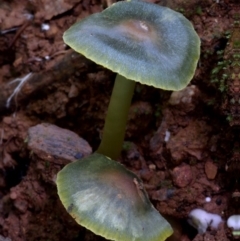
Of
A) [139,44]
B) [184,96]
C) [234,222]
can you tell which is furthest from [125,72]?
[234,222]

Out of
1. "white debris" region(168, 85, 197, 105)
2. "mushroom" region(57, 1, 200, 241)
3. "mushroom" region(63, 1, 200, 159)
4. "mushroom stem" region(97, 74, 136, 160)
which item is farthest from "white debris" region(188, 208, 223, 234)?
"mushroom" region(63, 1, 200, 159)

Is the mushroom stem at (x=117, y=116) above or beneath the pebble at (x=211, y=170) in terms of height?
above

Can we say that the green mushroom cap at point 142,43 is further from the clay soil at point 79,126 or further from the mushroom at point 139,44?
the clay soil at point 79,126

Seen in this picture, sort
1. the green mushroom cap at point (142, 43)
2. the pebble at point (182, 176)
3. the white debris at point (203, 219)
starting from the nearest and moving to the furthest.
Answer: the green mushroom cap at point (142, 43) → the white debris at point (203, 219) → the pebble at point (182, 176)

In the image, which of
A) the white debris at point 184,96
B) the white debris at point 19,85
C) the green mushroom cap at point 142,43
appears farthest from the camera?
the white debris at point 19,85

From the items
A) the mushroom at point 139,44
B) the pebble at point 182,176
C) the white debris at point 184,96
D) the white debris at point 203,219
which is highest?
the mushroom at point 139,44

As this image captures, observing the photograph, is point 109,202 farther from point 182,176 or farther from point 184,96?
point 184,96

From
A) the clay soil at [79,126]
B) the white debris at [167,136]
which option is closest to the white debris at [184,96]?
the clay soil at [79,126]
